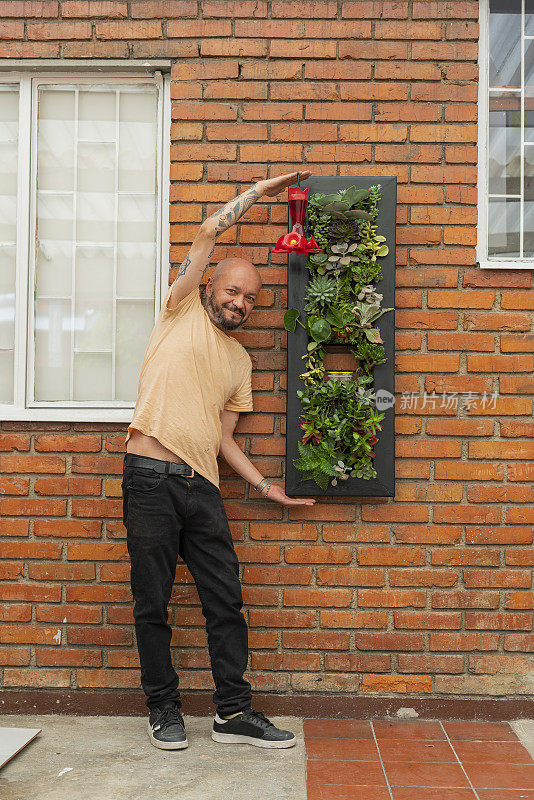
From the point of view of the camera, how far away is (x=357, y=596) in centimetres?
394

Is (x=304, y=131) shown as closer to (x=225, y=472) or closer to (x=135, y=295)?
(x=135, y=295)

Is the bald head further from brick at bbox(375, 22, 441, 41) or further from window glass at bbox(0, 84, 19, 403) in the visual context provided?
brick at bbox(375, 22, 441, 41)

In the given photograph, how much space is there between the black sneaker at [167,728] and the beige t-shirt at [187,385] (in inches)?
42.6

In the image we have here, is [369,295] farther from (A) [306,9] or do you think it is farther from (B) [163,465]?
(A) [306,9]

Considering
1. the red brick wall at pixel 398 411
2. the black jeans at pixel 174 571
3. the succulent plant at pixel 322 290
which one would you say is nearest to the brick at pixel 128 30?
the red brick wall at pixel 398 411

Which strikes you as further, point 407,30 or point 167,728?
point 407,30

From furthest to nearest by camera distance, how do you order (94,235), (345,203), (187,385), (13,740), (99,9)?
(94,235)
(99,9)
(345,203)
(187,385)
(13,740)

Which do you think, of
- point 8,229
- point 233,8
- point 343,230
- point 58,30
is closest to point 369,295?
point 343,230

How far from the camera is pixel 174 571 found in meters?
3.66

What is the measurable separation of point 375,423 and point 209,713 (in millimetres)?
1700

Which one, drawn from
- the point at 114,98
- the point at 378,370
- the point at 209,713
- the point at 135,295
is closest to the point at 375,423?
the point at 378,370

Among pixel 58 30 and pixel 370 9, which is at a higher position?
pixel 370 9

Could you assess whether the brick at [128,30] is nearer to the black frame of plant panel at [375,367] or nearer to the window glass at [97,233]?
the window glass at [97,233]

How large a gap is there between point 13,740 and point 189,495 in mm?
1366
